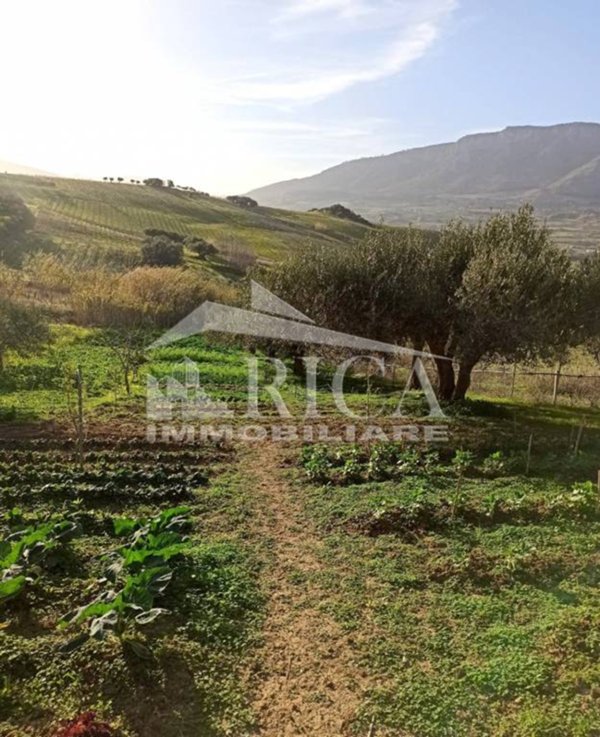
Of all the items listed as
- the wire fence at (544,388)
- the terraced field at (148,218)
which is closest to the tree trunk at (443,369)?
the wire fence at (544,388)

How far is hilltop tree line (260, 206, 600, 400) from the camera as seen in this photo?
42.5 ft

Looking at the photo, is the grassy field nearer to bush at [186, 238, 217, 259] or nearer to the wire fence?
the wire fence

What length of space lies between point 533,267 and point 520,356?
201cm

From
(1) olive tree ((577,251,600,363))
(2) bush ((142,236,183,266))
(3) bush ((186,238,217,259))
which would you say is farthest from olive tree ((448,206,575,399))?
(3) bush ((186,238,217,259))

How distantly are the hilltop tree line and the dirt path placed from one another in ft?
23.5

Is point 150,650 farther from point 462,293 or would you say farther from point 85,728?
point 462,293

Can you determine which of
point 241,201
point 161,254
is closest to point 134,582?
point 161,254

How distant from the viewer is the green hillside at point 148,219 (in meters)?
54.3

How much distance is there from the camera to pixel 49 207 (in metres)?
62.8

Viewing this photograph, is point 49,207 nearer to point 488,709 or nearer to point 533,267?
point 533,267

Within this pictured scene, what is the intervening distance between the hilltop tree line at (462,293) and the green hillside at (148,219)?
108ft

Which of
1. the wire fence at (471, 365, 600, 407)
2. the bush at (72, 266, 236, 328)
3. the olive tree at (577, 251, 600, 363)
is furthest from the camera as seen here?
the bush at (72, 266, 236, 328)

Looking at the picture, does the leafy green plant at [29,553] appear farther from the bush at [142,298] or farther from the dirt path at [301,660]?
the bush at [142,298]

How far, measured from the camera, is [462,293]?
1365 centimetres
